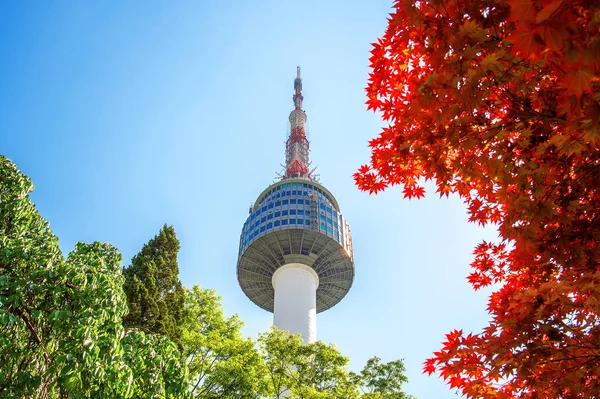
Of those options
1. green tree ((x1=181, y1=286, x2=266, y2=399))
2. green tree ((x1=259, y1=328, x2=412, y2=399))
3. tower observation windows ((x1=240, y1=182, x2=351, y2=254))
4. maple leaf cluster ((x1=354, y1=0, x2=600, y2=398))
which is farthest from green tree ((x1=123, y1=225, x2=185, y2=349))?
tower observation windows ((x1=240, y1=182, x2=351, y2=254))

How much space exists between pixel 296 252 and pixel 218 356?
31.0 meters

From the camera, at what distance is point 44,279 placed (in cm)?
655

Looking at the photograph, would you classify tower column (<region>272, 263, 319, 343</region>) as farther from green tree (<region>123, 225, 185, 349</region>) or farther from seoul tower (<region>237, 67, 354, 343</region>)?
green tree (<region>123, 225, 185, 349</region>)

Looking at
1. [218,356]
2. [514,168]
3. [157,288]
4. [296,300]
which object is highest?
[296,300]

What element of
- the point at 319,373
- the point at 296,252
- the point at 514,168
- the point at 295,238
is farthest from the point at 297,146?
the point at 514,168

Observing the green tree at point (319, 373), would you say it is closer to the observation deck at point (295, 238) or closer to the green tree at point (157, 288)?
the green tree at point (157, 288)

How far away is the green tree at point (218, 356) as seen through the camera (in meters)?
19.2

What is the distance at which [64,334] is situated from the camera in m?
6.65

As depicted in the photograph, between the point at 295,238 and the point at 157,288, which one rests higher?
the point at 295,238

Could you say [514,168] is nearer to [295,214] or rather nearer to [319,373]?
[319,373]

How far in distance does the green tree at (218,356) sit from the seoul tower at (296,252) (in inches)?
1014

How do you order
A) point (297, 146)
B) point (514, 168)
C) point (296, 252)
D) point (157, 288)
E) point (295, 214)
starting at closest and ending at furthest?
point (514, 168), point (157, 288), point (295, 214), point (296, 252), point (297, 146)

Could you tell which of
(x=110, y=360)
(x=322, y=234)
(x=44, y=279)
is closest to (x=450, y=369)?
(x=110, y=360)

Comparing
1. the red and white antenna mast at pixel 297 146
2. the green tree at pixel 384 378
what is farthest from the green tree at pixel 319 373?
the red and white antenna mast at pixel 297 146
